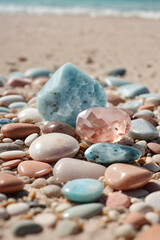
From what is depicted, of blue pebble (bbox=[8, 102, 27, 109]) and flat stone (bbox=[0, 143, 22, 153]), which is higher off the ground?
blue pebble (bbox=[8, 102, 27, 109])

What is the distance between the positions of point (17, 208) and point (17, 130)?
0.92 meters

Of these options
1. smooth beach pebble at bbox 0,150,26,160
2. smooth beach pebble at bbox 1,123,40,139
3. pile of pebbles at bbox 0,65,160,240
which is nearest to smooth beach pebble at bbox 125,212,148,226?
pile of pebbles at bbox 0,65,160,240

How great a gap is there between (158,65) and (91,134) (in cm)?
294

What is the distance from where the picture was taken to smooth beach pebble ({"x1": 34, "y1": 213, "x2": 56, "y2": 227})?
146cm

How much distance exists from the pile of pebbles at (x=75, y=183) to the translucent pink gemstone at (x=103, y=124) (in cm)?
12

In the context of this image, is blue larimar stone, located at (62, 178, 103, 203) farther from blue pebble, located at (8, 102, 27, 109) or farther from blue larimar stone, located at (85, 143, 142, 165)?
blue pebble, located at (8, 102, 27, 109)

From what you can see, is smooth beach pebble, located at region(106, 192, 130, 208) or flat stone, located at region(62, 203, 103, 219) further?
smooth beach pebble, located at region(106, 192, 130, 208)

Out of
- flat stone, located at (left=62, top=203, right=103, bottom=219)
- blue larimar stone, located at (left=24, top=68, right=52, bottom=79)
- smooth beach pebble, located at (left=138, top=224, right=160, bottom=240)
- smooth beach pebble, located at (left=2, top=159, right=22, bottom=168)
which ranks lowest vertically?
smooth beach pebble, located at (left=2, top=159, right=22, bottom=168)

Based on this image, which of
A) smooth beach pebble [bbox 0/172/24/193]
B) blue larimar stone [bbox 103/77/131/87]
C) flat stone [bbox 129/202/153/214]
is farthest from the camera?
blue larimar stone [bbox 103/77/131/87]

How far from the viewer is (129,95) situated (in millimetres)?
3572

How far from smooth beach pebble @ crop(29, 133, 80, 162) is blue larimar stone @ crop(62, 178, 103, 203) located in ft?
1.22

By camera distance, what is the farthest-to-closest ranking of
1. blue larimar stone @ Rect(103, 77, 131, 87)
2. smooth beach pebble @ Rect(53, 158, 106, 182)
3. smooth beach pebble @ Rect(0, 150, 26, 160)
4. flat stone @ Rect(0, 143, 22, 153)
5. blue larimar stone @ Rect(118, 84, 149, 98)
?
blue larimar stone @ Rect(103, 77, 131, 87), blue larimar stone @ Rect(118, 84, 149, 98), flat stone @ Rect(0, 143, 22, 153), smooth beach pebble @ Rect(0, 150, 26, 160), smooth beach pebble @ Rect(53, 158, 106, 182)

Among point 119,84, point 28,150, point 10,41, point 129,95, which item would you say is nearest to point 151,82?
A: point 119,84

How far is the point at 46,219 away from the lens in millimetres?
1491
